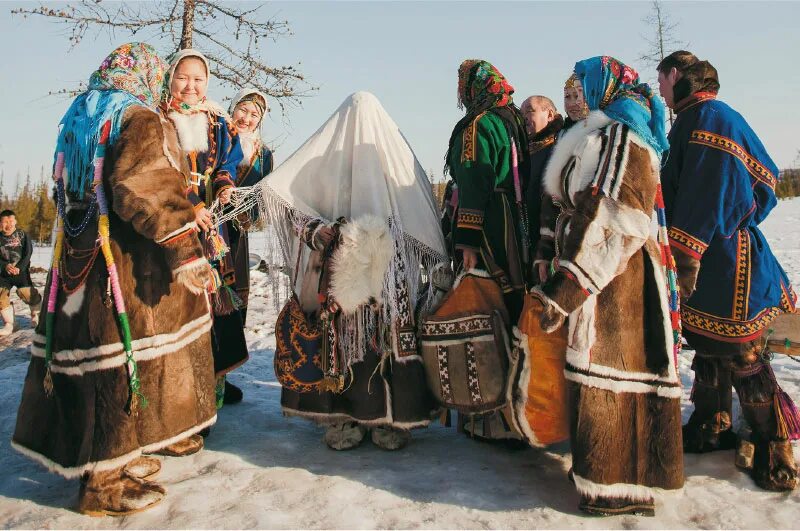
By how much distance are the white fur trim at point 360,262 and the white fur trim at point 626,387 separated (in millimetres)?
1219

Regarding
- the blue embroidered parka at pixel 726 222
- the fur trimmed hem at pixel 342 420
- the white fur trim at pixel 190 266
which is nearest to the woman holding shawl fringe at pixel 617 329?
the blue embroidered parka at pixel 726 222

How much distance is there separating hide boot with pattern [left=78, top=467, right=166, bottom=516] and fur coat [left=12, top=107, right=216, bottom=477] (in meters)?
0.07

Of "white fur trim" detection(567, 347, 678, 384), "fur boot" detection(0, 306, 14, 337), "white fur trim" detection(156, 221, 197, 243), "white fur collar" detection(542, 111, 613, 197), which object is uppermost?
"white fur collar" detection(542, 111, 613, 197)

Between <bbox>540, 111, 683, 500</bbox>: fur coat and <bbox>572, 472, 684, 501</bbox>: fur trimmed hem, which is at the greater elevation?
<bbox>540, 111, 683, 500</bbox>: fur coat

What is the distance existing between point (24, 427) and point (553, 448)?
283 cm

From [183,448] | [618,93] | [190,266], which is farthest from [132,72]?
[618,93]

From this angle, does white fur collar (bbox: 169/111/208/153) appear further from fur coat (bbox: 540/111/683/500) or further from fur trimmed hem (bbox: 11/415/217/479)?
fur coat (bbox: 540/111/683/500)

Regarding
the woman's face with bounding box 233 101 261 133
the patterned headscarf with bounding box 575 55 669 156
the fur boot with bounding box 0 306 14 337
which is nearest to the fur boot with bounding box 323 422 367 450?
the patterned headscarf with bounding box 575 55 669 156

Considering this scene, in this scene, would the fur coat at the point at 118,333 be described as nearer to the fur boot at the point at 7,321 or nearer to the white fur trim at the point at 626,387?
the white fur trim at the point at 626,387

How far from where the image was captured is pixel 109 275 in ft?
9.17

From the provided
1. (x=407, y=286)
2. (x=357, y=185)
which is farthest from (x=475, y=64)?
(x=407, y=286)

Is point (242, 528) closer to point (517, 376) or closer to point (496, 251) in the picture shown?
point (517, 376)

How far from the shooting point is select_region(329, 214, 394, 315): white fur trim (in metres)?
3.34

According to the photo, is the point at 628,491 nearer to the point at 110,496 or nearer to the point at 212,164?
the point at 110,496
